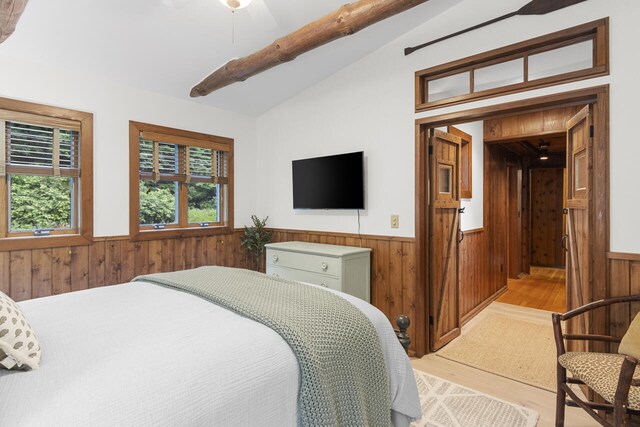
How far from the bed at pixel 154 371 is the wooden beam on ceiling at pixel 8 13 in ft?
4.03

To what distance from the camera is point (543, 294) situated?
16.1ft

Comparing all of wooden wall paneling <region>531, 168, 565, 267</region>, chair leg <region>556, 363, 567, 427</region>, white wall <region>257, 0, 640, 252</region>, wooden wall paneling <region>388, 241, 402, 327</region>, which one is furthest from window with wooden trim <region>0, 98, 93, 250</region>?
wooden wall paneling <region>531, 168, 565, 267</region>

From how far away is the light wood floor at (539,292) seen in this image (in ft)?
14.4

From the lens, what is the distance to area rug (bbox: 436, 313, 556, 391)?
2627 mm

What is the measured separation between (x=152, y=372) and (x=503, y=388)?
2.46 metres

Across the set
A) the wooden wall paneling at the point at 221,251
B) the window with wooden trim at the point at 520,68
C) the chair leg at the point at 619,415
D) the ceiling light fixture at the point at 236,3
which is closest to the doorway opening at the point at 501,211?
the window with wooden trim at the point at 520,68

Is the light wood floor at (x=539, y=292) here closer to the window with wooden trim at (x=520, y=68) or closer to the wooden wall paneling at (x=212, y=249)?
the window with wooden trim at (x=520, y=68)

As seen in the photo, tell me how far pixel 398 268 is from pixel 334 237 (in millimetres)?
762

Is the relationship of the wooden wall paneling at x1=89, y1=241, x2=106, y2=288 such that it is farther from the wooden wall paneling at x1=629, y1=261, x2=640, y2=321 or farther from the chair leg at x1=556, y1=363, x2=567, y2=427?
the wooden wall paneling at x1=629, y1=261, x2=640, y2=321

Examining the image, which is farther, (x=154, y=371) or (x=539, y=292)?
(x=539, y=292)

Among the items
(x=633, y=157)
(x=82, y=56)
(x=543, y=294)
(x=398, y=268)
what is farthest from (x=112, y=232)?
(x=543, y=294)

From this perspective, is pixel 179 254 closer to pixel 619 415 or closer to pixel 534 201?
pixel 619 415

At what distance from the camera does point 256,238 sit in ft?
13.0

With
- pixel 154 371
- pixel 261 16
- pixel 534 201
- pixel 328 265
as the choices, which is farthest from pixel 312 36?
pixel 534 201
